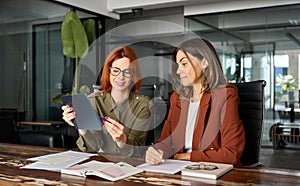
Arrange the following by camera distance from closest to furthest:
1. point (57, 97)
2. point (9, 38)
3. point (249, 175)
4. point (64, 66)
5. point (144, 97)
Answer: point (249, 175) < point (144, 97) < point (9, 38) < point (57, 97) < point (64, 66)

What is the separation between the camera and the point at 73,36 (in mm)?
4621

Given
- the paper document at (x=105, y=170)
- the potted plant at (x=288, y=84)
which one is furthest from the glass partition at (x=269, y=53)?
the paper document at (x=105, y=170)

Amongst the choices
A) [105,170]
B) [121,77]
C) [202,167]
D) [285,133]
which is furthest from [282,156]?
[105,170]

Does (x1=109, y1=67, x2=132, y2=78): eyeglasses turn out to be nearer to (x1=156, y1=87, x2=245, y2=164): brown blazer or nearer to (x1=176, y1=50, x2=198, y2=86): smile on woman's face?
(x1=176, y1=50, x2=198, y2=86): smile on woman's face

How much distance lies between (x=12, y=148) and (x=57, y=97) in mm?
2853

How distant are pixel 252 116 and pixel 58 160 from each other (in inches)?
40.8

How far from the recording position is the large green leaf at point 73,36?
4.56 metres

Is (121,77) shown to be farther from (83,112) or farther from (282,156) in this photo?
(282,156)

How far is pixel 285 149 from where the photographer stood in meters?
4.92

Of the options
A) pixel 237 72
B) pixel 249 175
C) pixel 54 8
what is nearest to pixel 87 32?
pixel 54 8

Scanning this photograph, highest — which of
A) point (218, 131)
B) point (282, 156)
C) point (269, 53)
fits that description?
point (269, 53)

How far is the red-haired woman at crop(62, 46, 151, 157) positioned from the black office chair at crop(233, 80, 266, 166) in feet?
1.73

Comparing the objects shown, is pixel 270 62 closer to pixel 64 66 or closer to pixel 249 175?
pixel 64 66

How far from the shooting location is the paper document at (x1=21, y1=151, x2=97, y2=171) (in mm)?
1494
